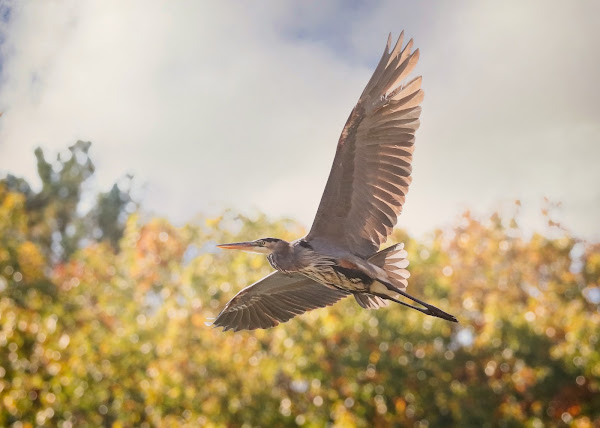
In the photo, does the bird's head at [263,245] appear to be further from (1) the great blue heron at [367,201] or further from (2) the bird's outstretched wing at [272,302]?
(2) the bird's outstretched wing at [272,302]

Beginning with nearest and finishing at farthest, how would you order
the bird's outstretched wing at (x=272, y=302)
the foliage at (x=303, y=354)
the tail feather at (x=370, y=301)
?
the tail feather at (x=370, y=301) → the bird's outstretched wing at (x=272, y=302) → the foliage at (x=303, y=354)

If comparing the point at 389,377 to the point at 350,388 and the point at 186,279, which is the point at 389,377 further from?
the point at 186,279

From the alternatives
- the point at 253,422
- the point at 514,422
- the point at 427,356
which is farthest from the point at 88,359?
the point at 514,422

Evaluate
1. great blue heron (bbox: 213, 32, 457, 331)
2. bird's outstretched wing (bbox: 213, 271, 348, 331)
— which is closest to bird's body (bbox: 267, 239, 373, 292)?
great blue heron (bbox: 213, 32, 457, 331)

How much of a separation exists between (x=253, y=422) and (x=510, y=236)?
7.45m

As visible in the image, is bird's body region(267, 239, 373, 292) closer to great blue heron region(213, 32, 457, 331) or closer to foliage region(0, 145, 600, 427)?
great blue heron region(213, 32, 457, 331)

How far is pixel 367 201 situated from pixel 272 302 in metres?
1.01

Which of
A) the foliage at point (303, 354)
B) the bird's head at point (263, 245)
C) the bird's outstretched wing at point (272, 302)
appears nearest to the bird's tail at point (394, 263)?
the bird's head at point (263, 245)

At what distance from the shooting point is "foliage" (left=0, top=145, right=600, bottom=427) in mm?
10133

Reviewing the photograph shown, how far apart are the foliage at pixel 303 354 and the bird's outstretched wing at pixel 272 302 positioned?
5586mm

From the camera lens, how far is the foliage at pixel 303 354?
10.1 meters

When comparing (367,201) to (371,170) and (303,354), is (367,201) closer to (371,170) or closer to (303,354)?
(371,170)

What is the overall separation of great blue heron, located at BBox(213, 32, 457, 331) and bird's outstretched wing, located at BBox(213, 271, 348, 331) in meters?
0.52

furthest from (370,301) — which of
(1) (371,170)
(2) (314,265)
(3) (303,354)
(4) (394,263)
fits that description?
(3) (303,354)
